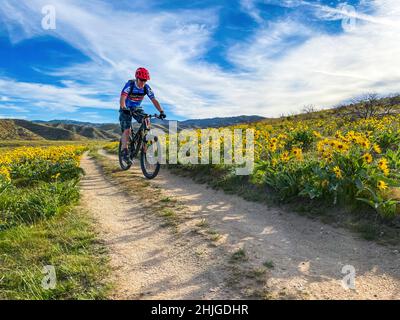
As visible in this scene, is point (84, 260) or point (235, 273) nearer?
point (235, 273)

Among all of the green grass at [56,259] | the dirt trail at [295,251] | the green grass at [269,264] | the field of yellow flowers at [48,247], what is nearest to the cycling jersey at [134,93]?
the field of yellow flowers at [48,247]

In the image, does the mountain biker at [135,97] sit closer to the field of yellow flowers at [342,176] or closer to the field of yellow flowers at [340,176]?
the field of yellow flowers at [340,176]

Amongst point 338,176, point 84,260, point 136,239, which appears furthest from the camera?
point 338,176

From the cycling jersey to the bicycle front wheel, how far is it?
4.01 ft

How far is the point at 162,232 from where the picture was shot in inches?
248

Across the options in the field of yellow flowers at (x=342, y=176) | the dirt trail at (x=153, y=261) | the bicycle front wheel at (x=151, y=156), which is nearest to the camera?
the dirt trail at (x=153, y=261)

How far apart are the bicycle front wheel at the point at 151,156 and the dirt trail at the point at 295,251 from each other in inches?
112

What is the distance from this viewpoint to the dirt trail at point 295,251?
13.8 ft

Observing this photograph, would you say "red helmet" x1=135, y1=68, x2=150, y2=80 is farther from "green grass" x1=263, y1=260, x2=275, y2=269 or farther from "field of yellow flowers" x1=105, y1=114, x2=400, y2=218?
"green grass" x1=263, y1=260, x2=275, y2=269

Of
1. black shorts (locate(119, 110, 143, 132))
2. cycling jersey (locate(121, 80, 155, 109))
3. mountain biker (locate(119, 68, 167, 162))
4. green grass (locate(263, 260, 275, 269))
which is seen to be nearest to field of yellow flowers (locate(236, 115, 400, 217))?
green grass (locate(263, 260, 275, 269))

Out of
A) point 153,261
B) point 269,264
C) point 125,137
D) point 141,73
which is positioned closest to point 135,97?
point 141,73
